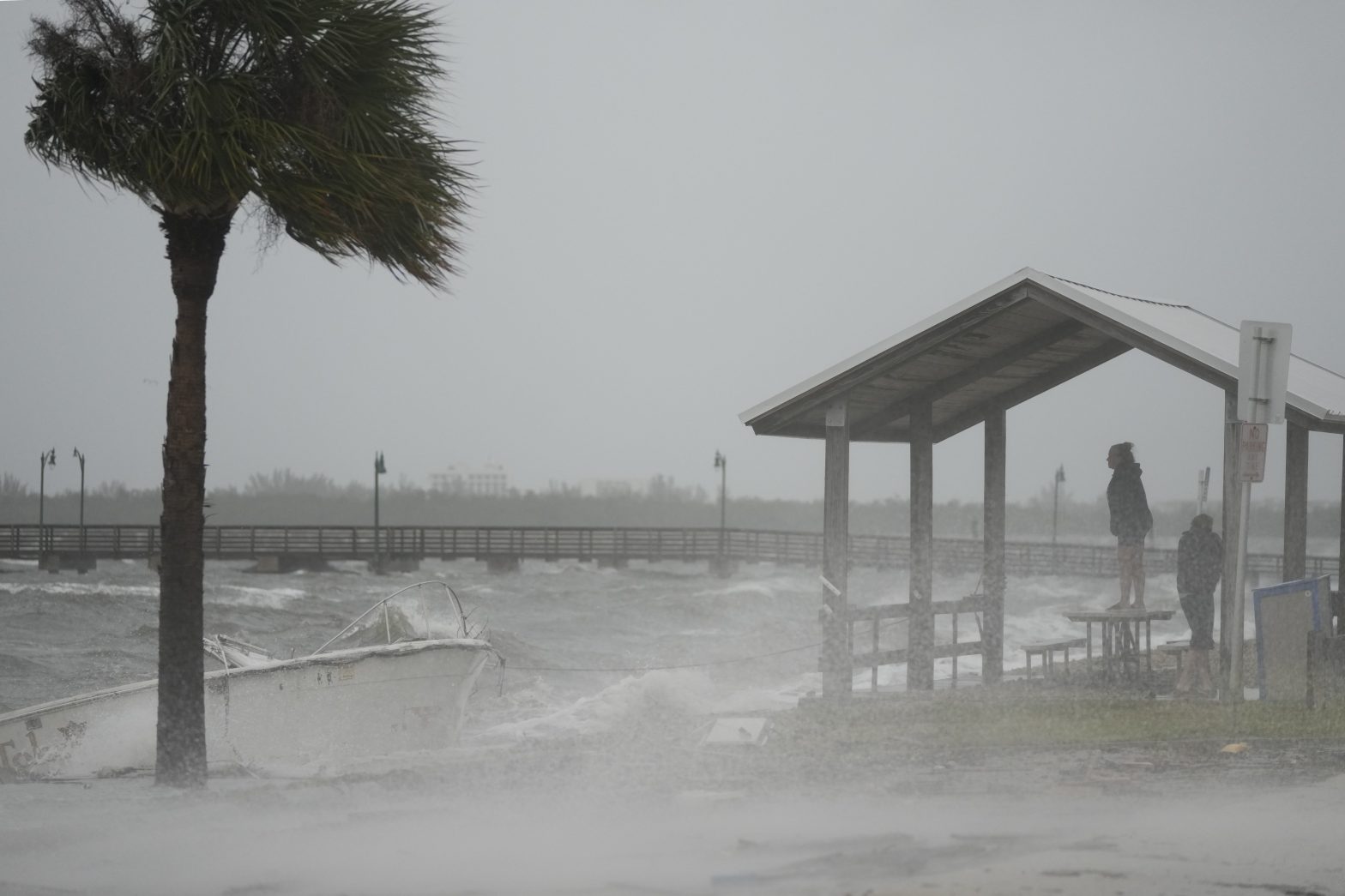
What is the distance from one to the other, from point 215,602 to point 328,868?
1731 inches

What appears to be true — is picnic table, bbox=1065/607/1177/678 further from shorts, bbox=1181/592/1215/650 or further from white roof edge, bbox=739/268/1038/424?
white roof edge, bbox=739/268/1038/424

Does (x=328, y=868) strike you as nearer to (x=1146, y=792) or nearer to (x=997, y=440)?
(x=1146, y=792)

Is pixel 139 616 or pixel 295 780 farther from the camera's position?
pixel 139 616

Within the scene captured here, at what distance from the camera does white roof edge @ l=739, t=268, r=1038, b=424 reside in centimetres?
1100

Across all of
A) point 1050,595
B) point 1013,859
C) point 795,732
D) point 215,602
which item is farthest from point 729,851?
point 1050,595

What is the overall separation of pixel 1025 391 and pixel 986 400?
41 centimetres

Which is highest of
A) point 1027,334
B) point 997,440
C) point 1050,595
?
point 1027,334

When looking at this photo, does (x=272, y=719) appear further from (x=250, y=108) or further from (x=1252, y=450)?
(x=1252, y=450)

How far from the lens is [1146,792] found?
7.65 meters

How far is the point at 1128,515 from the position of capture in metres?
12.8

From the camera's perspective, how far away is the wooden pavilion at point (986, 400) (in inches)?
418

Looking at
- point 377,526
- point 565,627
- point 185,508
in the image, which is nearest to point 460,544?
point 377,526

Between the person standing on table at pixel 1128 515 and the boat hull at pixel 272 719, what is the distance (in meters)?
7.19

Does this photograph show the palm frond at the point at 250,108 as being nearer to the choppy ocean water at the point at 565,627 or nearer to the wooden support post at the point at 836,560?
the wooden support post at the point at 836,560
